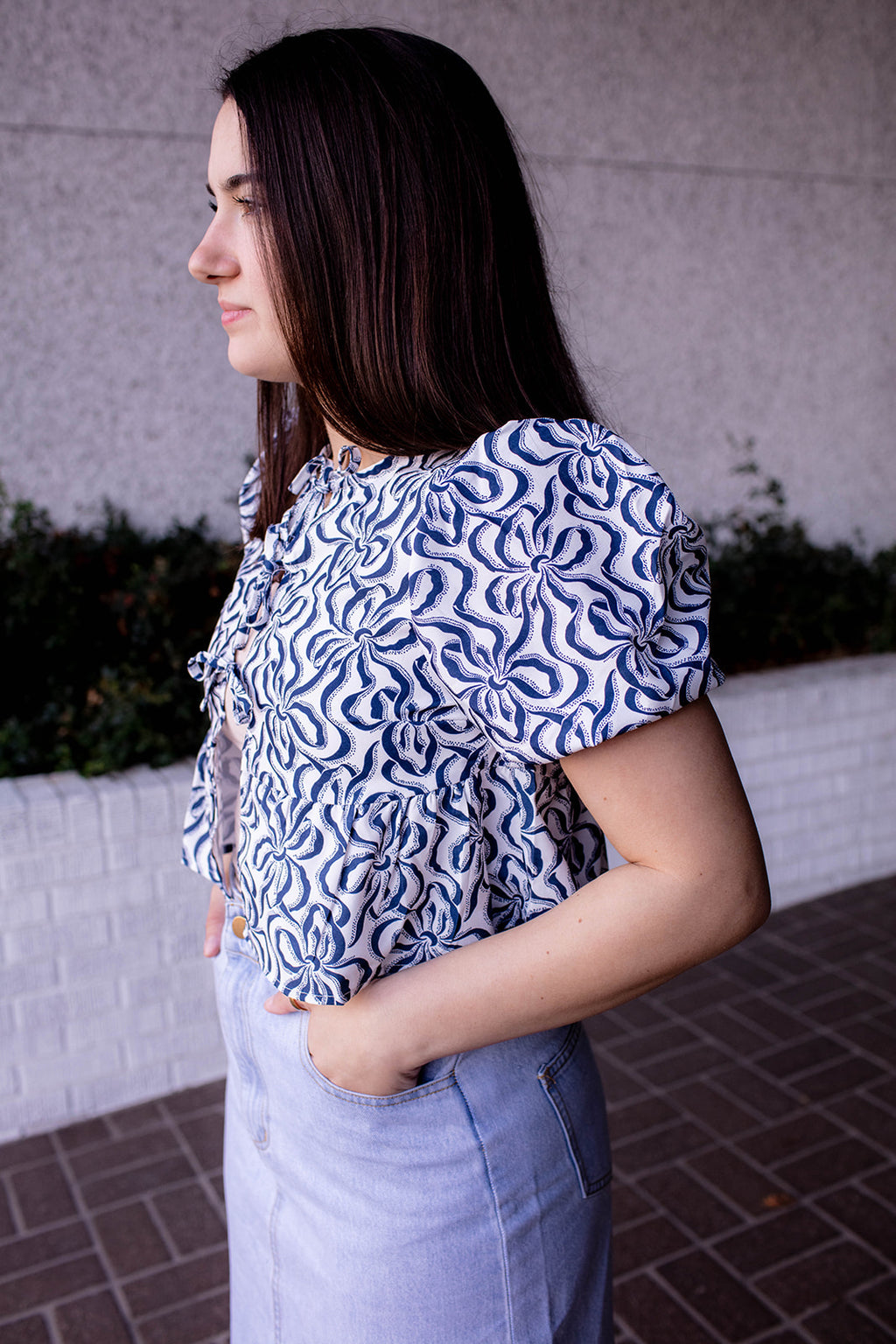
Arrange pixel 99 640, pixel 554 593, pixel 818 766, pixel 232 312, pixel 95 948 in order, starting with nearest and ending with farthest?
pixel 554 593
pixel 232 312
pixel 95 948
pixel 99 640
pixel 818 766

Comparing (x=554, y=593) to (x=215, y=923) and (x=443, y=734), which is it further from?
(x=215, y=923)

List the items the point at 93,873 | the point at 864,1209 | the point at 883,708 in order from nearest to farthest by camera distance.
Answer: the point at 864,1209 < the point at 93,873 < the point at 883,708

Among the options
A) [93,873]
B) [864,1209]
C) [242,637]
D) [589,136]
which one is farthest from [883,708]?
[242,637]

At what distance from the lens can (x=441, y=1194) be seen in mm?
962

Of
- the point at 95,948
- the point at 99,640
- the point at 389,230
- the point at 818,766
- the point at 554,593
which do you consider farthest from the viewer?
the point at 818,766

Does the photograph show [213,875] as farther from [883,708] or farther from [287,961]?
[883,708]

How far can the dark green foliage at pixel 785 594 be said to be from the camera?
169 inches

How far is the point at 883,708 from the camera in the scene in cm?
416

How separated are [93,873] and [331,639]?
2070 millimetres

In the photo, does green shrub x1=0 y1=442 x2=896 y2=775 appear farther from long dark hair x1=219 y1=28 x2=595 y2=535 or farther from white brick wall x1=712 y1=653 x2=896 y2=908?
long dark hair x1=219 y1=28 x2=595 y2=535

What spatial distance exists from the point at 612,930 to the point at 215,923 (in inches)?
25.5

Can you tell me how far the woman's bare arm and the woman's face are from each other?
506 millimetres

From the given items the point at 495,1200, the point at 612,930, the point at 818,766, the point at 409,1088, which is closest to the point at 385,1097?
the point at 409,1088

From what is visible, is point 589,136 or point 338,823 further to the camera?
point 589,136
